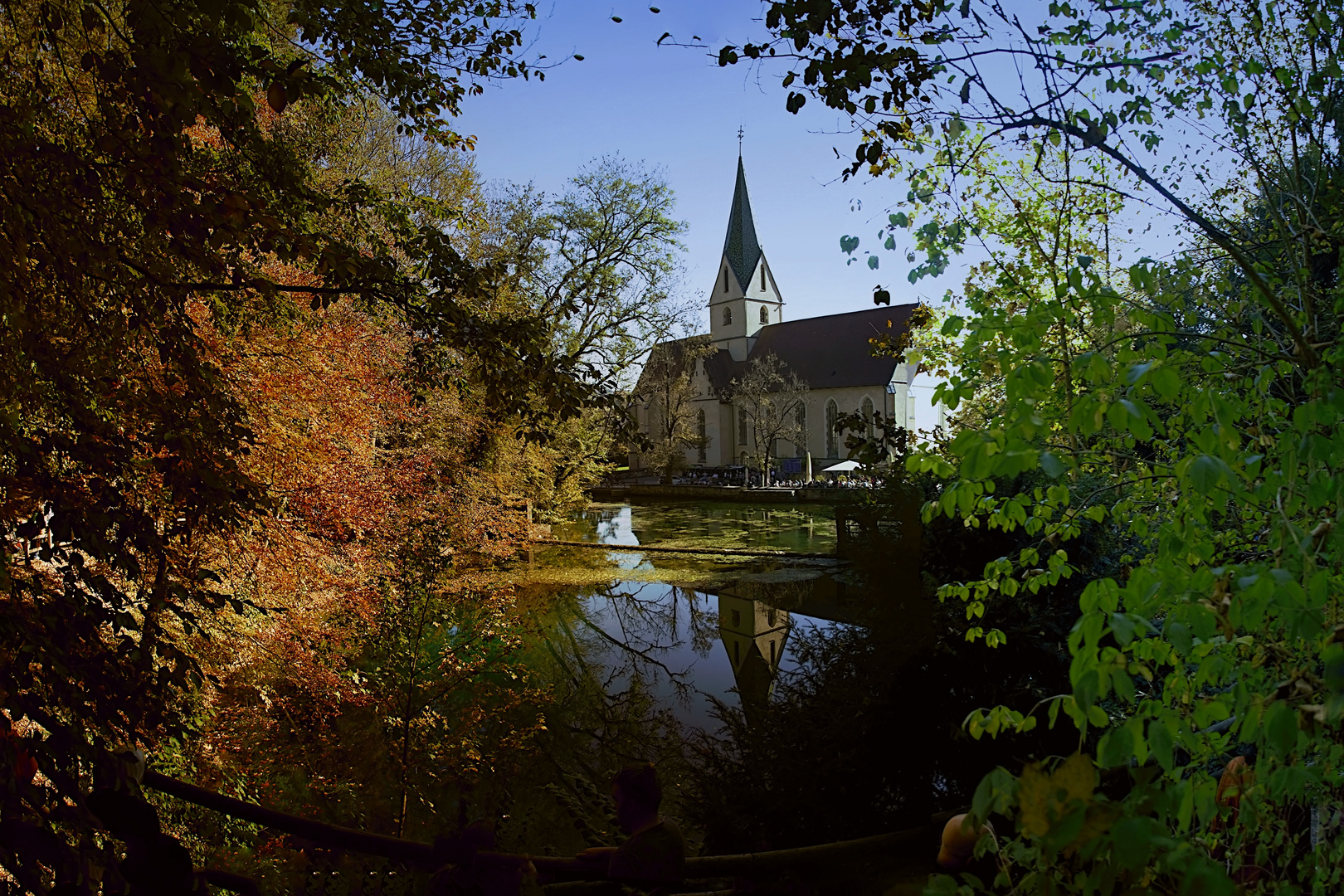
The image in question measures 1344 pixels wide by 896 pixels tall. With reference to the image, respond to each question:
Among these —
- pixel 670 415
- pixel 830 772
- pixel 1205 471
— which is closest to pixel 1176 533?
pixel 1205 471

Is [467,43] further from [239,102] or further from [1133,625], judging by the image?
[1133,625]

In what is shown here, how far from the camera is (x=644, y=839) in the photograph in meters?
0.77

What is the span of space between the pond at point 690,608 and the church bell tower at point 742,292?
107 feet

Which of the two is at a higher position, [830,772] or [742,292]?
[742,292]

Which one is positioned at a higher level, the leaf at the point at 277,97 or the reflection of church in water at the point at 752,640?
the leaf at the point at 277,97

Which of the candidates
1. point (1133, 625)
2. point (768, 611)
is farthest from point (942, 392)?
point (768, 611)

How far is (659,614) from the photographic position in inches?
529

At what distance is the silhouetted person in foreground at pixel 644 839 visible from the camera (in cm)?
76

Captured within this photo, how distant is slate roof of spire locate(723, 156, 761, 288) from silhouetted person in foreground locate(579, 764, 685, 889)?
53.4 metres

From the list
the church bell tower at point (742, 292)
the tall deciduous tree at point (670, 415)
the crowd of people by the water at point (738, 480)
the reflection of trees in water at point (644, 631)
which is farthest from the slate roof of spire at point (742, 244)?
the reflection of trees in water at point (644, 631)

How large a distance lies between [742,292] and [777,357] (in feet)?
17.9

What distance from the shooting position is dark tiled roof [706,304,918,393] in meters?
46.3

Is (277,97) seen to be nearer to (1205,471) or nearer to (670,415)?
(1205,471)

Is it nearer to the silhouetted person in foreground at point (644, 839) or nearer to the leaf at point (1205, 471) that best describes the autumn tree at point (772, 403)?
the leaf at point (1205, 471)
